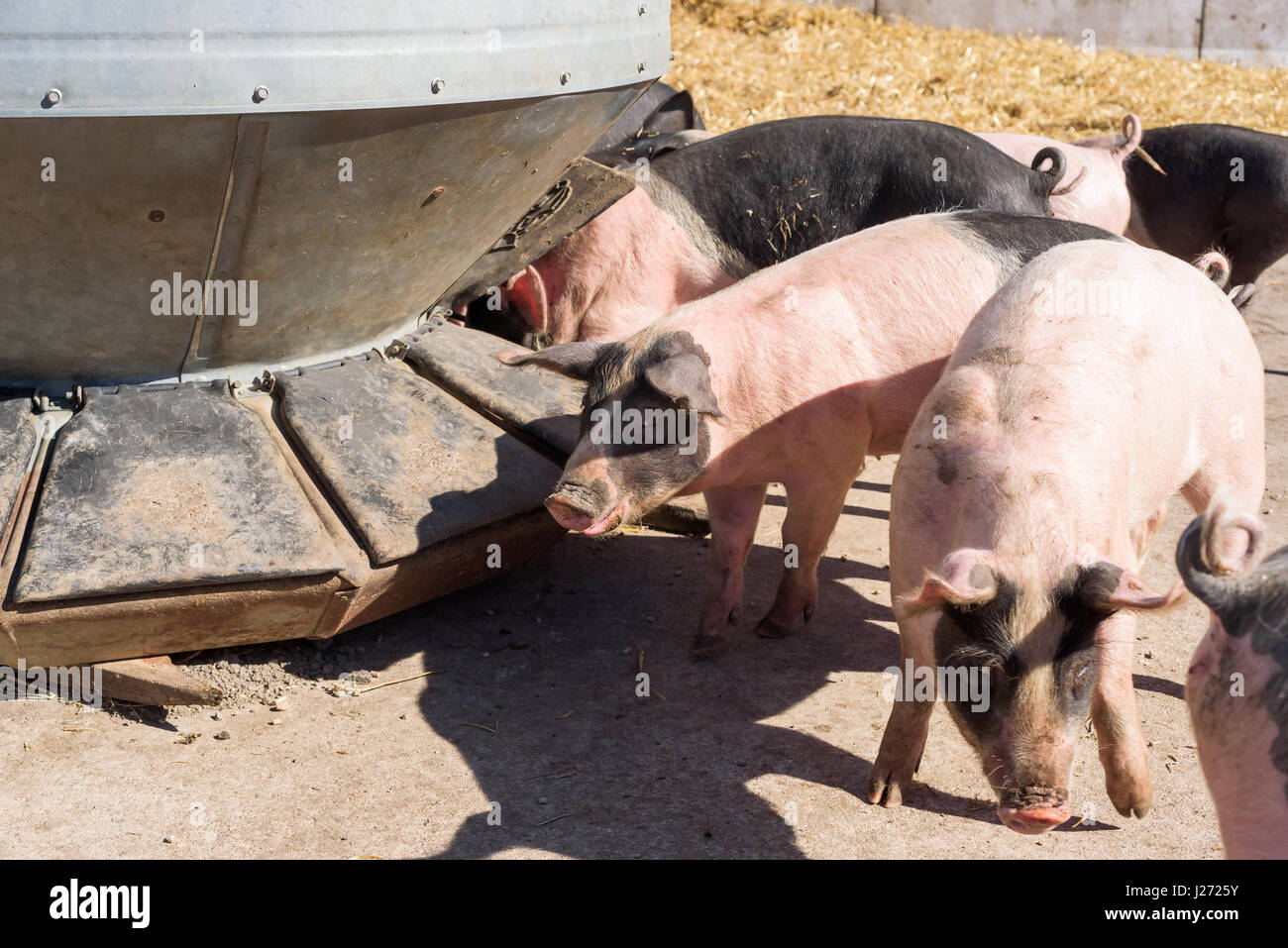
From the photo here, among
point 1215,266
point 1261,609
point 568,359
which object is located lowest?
point 1261,609

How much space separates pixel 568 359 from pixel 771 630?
1.13 metres

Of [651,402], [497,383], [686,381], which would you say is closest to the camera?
[686,381]

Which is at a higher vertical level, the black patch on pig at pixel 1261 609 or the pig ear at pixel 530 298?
the pig ear at pixel 530 298

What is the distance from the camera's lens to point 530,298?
5145 millimetres

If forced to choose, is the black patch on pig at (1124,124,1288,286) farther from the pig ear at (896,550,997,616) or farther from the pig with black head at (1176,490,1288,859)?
the pig with black head at (1176,490,1288,859)

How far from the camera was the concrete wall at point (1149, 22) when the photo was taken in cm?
1267

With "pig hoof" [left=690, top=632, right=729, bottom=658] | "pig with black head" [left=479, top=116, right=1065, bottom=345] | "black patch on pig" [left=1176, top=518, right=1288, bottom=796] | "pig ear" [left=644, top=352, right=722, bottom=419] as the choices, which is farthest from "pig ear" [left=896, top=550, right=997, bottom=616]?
"pig with black head" [left=479, top=116, right=1065, bottom=345]

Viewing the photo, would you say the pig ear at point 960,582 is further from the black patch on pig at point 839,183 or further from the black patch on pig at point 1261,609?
the black patch on pig at point 839,183

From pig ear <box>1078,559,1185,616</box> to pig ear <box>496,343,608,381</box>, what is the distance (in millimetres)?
1743

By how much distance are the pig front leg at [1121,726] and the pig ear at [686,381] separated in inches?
49.1
